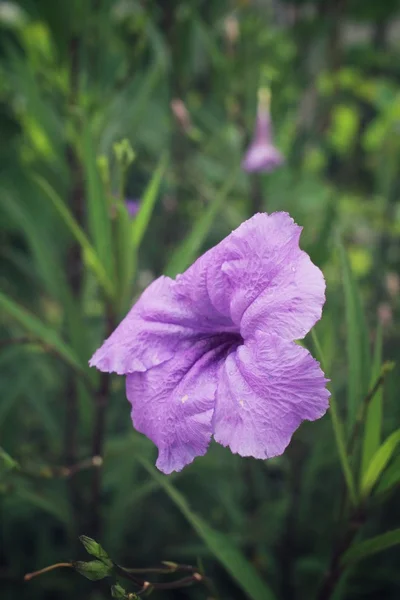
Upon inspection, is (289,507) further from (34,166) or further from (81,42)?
(81,42)

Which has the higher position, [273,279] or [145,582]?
[273,279]

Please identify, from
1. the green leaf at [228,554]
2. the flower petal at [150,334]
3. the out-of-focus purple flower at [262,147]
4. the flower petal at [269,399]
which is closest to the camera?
the flower petal at [269,399]

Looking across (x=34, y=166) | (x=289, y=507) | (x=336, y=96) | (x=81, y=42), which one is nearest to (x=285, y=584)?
(x=289, y=507)

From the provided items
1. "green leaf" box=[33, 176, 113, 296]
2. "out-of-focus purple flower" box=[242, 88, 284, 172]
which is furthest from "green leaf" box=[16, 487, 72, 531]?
"out-of-focus purple flower" box=[242, 88, 284, 172]

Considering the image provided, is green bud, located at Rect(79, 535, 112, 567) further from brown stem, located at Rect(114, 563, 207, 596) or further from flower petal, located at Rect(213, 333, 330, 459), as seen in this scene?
flower petal, located at Rect(213, 333, 330, 459)

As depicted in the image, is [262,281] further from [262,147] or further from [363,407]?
[262,147]

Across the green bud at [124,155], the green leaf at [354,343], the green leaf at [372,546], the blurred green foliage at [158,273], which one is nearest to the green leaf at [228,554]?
the blurred green foliage at [158,273]

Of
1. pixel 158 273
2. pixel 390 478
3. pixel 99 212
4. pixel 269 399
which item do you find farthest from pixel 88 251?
pixel 158 273

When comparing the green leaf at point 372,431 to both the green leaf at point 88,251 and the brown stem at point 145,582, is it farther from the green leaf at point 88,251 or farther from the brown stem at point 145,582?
the green leaf at point 88,251
